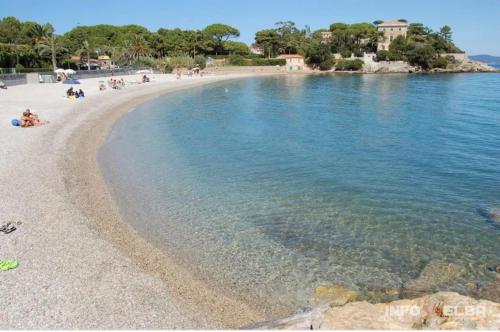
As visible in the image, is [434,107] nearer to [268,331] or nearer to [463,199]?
[463,199]

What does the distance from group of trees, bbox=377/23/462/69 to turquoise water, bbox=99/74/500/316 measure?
9758cm

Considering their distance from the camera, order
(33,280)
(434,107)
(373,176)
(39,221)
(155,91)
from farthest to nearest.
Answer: (155,91)
(434,107)
(373,176)
(39,221)
(33,280)

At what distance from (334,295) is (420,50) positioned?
406 feet

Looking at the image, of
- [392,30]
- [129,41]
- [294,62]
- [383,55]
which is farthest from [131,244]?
[392,30]

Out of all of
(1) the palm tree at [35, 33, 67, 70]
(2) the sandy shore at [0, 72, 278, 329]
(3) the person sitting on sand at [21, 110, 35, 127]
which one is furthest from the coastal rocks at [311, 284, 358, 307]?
(1) the palm tree at [35, 33, 67, 70]

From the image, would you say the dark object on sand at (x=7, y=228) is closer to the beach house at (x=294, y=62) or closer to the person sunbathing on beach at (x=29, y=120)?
the person sunbathing on beach at (x=29, y=120)

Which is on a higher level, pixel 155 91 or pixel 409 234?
pixel 155 91

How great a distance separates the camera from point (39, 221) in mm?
10805

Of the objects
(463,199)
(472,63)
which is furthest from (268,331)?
(472,63)

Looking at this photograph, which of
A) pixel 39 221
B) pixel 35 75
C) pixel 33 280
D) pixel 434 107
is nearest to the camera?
pixel 33 280

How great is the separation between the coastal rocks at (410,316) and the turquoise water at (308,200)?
2309 millimetres

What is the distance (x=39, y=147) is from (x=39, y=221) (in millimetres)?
9764

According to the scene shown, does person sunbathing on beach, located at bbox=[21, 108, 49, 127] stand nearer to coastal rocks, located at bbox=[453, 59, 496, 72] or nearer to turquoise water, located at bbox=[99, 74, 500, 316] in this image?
turquoise water, located at bbox=[99, 74, 500, 316]

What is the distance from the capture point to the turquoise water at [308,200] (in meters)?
9.45
